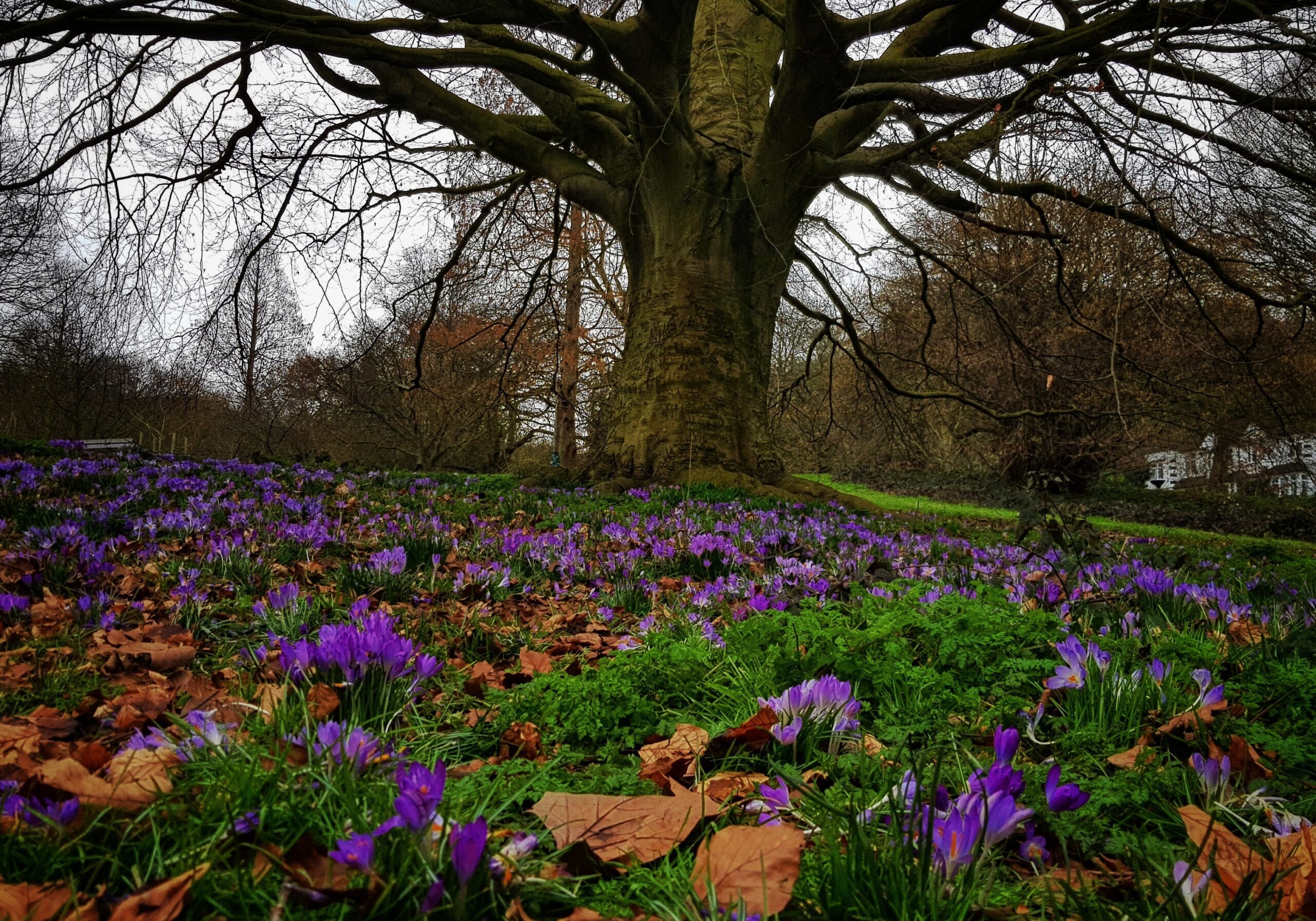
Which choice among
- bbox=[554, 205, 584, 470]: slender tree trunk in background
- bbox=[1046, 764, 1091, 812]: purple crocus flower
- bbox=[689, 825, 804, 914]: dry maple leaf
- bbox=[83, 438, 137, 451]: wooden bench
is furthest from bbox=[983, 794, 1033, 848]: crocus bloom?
bbox=[554, 205, 584, 470]: slender tree trunk in background

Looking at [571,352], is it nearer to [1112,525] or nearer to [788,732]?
[1112,525]

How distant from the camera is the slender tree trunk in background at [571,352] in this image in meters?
18.0

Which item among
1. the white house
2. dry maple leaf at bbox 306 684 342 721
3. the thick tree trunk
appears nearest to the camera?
dry maple leaf at bbox 306 684 342 721

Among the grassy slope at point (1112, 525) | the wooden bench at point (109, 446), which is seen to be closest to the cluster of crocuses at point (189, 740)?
the grassy slope at point (1112, 525)

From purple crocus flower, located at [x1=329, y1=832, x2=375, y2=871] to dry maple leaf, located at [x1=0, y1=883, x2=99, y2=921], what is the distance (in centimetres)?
25

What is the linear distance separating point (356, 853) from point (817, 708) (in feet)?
2.83

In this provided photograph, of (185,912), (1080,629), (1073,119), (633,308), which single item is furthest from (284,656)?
(633,308)

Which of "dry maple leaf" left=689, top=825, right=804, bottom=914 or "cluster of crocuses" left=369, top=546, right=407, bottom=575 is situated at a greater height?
"cluster of crocuses" left=369, top=546, right=407, bottom=575

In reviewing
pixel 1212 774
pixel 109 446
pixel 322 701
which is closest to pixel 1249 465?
pixel 1212 774

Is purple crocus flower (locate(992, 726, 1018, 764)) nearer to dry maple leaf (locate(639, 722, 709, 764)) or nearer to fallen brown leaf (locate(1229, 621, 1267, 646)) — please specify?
dry maple leaf (locate(639, 722, 709, 764))

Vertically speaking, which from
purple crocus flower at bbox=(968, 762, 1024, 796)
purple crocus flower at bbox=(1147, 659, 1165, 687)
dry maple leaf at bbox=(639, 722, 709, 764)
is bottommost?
dry maple leaf at bbox=(639, 722, 709, 764)

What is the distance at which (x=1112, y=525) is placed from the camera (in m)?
12.2

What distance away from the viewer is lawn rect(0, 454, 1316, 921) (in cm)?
86

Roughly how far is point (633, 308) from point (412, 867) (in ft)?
27.6
